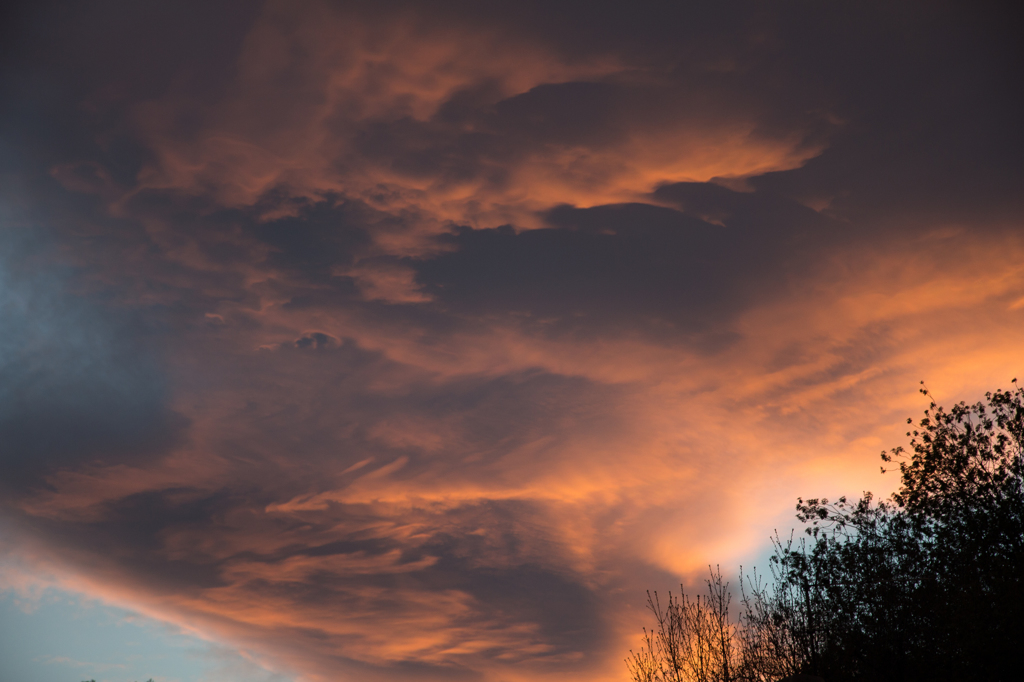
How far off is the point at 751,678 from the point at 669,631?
143 inches

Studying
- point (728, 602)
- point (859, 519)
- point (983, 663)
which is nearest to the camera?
point (983, 663)

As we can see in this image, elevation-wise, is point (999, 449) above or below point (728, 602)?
above

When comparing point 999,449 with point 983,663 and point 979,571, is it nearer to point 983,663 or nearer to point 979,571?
point 979,571

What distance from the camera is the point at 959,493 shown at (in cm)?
2528

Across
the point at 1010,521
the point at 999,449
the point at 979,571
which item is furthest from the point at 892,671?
the point at 999,449

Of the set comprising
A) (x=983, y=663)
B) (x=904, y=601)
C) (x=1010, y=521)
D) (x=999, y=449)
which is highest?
(x=999, y=449)

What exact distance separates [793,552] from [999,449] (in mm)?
8116

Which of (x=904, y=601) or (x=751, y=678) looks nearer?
(x=904, y=601)

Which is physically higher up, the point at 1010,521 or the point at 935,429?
the point at 935,429

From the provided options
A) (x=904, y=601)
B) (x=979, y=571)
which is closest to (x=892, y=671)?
(x=904, y=601)

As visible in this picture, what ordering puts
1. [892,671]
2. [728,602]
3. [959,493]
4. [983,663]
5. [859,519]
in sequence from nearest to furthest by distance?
[983,663], [892,671], [959,493], [859,519], [728,602]

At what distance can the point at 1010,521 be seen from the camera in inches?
937

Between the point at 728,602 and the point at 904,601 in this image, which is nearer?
the point at 904,601

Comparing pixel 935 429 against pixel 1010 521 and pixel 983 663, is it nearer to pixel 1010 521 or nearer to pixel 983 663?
pixel 1010 521
